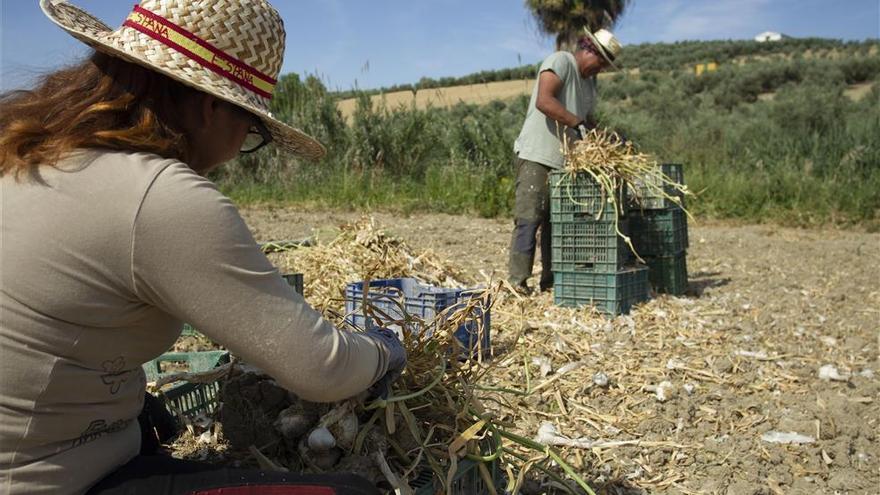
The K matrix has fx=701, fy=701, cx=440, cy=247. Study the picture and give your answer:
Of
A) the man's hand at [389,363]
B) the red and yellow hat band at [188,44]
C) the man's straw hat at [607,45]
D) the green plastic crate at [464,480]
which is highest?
the man's straw hat at [607,45]

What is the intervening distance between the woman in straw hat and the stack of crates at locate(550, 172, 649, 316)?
362 centimetres

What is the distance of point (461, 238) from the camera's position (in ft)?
25.6

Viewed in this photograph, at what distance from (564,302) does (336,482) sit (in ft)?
12.5

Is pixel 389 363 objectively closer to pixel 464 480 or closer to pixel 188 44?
pixel 464 480

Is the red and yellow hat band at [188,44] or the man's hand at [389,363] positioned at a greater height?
the red and yellow hat band at [188,44]

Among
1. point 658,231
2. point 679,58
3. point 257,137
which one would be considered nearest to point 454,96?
point 679,58

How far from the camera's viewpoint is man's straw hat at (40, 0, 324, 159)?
1.43 m

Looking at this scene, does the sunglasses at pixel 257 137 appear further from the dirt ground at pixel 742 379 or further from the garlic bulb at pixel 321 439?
the dirt ground at pixel 742 379

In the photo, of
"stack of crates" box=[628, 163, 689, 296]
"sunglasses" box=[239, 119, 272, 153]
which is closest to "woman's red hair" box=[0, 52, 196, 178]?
"sunglasses" box=[239, 119, 272, 153]

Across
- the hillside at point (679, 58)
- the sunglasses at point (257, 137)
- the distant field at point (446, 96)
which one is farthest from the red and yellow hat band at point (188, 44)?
the hillside at point (679, 58)

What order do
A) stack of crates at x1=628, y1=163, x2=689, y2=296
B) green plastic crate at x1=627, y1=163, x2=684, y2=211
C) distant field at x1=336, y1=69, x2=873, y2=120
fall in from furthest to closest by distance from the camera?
distant field at x1=336, y1=69, x2=873, y2=120 → stack of crates at x1=628, y1=163, x2=689, y2=296 → green plastic crate at x1=627, y1=163, x2=684, y2=211

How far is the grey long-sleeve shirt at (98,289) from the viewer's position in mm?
1296

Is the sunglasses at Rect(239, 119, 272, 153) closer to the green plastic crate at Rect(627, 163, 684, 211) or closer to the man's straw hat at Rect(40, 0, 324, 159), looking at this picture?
the man's straw hat at Rect(40, 0, 324, 159)

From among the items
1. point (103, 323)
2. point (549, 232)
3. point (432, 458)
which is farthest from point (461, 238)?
point (103, 323)
